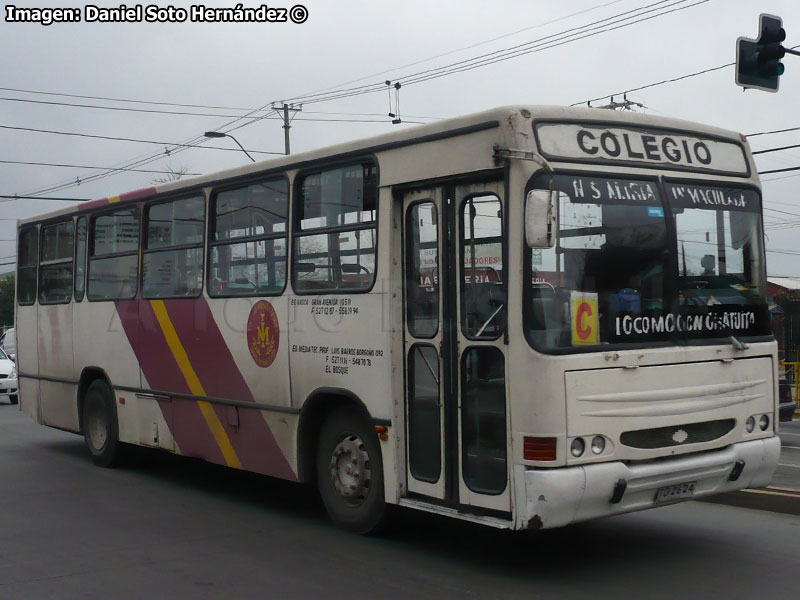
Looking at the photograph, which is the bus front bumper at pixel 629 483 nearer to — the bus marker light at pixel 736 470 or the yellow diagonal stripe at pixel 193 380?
the bus marker light at pixel 736 470

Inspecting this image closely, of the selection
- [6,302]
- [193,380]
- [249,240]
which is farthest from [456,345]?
[6,302]

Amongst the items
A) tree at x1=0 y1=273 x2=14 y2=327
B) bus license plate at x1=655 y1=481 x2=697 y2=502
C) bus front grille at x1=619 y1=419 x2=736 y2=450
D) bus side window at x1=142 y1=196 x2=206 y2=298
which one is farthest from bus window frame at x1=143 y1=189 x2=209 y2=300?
tree at x1=0 y1=273 x2=14 y2=327

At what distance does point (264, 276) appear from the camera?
9156 mm

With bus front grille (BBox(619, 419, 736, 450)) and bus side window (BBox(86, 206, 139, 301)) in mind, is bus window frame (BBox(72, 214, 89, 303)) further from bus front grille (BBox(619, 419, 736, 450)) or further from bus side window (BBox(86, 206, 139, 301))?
bus front grille (BBox(619, 419, 736, 450))

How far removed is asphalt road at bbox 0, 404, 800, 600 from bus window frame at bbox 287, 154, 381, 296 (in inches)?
77.4

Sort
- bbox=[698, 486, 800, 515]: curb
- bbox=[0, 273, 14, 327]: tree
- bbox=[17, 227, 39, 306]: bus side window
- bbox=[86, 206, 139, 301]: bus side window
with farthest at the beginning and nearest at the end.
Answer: bbox=[0, 273, 14, 327]: tree < bbox=[17, 227, 39, 306]: bus side window < bbox=[86, 206, 139, 301]: bus side window < bbox=[698, 486, 800, 515]: curb

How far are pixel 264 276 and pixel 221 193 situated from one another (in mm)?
1243

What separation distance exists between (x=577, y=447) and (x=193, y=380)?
4.97 m

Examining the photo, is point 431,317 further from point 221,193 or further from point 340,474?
point 221,193

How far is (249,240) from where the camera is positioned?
30.9 ft

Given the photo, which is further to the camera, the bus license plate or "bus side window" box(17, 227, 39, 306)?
"bus side window" box(17, 227, 39, 306)

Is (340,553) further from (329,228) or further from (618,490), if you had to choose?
(329,228)

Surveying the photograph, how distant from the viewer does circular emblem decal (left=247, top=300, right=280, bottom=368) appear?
29.4 feet

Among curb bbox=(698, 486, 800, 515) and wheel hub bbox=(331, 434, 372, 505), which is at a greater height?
wheel hub bbox=(331, 434, 372, 505)
